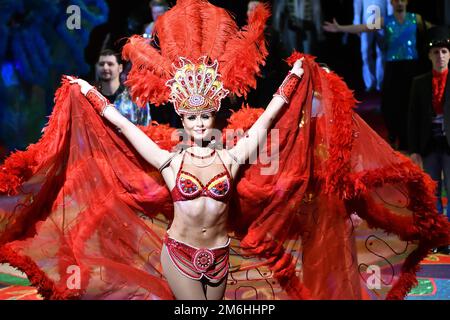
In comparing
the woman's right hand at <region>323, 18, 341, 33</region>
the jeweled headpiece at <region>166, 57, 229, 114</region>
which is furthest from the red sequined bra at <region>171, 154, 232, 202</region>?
the woman's right hand at <region>323, 18, 341, 33</region>

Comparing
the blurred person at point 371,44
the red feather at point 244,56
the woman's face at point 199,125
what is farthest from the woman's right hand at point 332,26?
the woman's face at point 199,125

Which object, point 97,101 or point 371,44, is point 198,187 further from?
point 371,44

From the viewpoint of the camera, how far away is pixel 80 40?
19.1 feet

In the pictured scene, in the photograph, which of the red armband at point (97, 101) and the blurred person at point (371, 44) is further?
the blurred person at point (371, 44)

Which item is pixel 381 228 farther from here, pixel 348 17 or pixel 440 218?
pixel 348 17

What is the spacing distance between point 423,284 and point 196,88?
207 cm

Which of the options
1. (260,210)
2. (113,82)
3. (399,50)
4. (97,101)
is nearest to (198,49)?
(97,101)

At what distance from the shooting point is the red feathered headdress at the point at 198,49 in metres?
3.35

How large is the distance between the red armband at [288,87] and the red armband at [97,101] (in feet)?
2.93

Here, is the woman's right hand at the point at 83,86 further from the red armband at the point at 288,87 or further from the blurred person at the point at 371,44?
the blurred person at the point at 371,44

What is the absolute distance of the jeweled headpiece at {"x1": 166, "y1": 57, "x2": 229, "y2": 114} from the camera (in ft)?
10.5

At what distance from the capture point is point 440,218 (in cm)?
319

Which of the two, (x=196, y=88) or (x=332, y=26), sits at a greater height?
(x=196, y=88)
